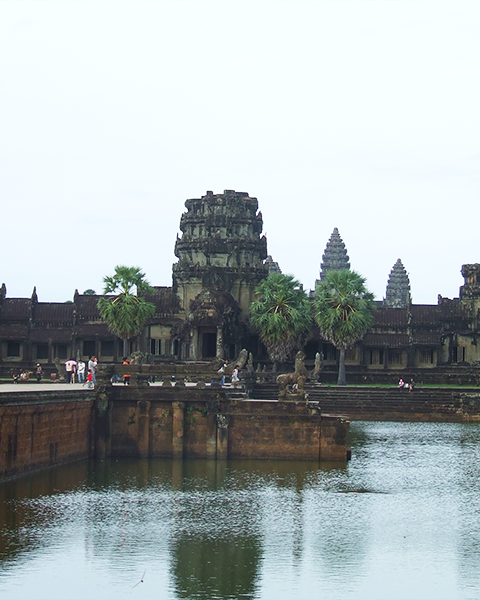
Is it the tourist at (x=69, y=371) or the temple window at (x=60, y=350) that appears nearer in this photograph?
the tourist at (x=69, y=371)

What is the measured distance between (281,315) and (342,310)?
437 cm

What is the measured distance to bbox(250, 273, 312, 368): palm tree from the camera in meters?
85.6

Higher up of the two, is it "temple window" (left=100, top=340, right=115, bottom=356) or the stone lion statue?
"temple window" (left=100, top=340, right=115, bottom=356)

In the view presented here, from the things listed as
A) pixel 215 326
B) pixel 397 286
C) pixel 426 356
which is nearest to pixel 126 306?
pixel 215 326

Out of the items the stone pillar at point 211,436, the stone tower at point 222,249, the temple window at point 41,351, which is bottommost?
the stone pillar at point 211,436

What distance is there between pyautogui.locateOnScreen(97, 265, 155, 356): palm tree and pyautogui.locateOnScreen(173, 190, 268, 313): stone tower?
480cm

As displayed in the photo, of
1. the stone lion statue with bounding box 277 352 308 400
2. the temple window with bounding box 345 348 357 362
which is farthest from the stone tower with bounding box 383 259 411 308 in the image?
the stone lion statue with bounding box 277 352 308 400

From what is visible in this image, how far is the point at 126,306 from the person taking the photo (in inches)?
3455

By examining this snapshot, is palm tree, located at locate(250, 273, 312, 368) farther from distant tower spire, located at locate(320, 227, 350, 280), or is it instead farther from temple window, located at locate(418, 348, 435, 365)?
distant tower spire, located at locate(320, 227, 350, 280)

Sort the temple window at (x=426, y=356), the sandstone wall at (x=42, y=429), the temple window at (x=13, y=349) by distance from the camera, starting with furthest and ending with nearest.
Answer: the temple window at (x=13, y=349) → the temple window at (x=426, y=356) → the sandstone wall at (x=42, y=429)

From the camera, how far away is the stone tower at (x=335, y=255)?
523 feet

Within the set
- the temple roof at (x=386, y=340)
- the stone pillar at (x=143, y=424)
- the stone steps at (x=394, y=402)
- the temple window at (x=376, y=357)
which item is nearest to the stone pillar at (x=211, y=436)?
the stone pillar at (x=143, y=424)

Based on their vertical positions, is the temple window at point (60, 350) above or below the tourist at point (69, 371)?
above

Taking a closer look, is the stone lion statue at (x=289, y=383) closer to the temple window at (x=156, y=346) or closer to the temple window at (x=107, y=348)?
the temple window at (x=156, y=346)
